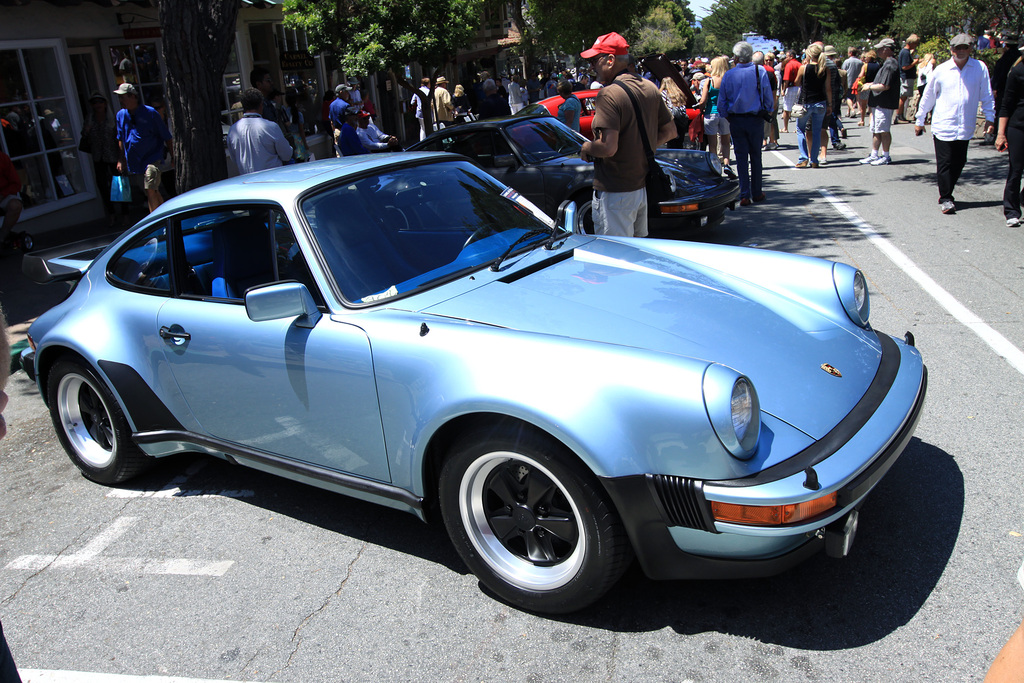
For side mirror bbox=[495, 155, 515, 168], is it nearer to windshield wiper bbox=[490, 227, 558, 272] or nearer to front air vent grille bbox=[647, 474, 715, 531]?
windshield wiper bbox=[490, 227, 558, 272]

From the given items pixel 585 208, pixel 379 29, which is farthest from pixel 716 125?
pixel 379 29

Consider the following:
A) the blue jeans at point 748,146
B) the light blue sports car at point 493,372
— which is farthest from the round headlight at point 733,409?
the blue jeans at point 748,146

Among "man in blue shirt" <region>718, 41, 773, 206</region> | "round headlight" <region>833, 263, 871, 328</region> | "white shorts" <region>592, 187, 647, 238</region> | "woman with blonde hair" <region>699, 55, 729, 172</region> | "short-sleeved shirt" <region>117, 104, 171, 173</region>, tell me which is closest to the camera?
"round headlight" <region>833, 263, 871, 328</region>

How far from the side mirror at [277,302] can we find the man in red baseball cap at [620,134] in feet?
9.47

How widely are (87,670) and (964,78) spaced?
914cm

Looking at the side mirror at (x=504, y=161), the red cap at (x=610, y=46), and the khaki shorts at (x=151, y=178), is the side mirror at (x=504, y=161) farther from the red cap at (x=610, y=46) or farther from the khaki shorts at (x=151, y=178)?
the khaki shorts at (x=151, y=178)

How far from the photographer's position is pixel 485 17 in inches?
1291

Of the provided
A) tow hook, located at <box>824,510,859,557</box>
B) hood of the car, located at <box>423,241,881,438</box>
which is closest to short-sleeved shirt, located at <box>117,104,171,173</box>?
hood of the car, located at <box>423,241,881,438</box>

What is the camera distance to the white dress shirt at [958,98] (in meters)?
8.23

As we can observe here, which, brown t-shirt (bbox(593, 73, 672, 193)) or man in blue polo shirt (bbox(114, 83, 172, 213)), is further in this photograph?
man in blue polo shirt (bbox(114, 83, 172, 213))

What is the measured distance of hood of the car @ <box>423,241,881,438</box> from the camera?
2846 millimetres

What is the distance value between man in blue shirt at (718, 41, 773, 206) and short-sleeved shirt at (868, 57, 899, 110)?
2.66 m

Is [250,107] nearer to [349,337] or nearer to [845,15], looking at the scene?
[349,337]

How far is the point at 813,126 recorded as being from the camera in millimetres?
12234
